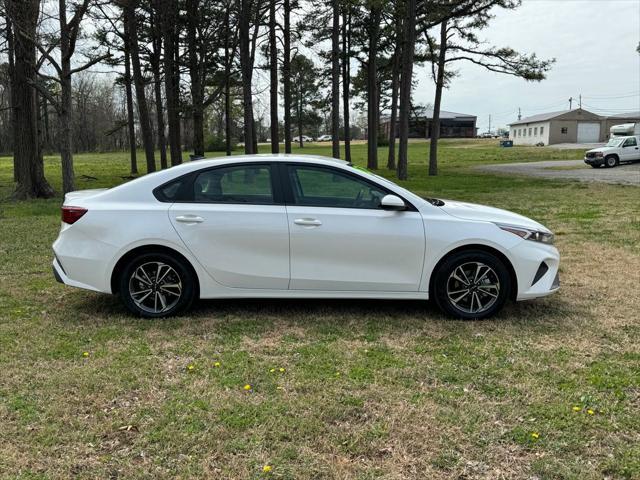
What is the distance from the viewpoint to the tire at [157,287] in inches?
195

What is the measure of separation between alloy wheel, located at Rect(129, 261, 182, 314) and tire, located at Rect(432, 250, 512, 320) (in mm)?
2365

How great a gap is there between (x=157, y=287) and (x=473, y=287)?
2.88 m

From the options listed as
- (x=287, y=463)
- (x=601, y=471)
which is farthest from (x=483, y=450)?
(x=287, y=463)

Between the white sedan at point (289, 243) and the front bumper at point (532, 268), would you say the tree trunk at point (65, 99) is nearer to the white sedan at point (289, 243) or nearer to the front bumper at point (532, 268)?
the white sedan at point (289, 243)

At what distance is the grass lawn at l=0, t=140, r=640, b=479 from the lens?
285 cm

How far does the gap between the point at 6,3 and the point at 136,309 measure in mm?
9857

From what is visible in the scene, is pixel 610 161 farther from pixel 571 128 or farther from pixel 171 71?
pixel 571 128

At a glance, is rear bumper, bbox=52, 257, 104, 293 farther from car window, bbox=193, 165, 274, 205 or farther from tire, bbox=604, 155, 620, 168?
tire, bbox=604, 155, 620, 168

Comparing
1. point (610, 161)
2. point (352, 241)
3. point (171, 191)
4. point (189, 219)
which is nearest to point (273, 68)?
point (171, 191)

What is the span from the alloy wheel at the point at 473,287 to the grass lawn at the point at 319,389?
202 mm

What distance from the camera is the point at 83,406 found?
3.38m

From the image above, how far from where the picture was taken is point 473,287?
498 centimetres

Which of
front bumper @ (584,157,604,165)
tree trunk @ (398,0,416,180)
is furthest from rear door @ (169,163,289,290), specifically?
front bumper @ (584,157,604,165)

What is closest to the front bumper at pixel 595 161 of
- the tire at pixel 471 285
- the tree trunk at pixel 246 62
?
the tree trunk at pixel 246 62
